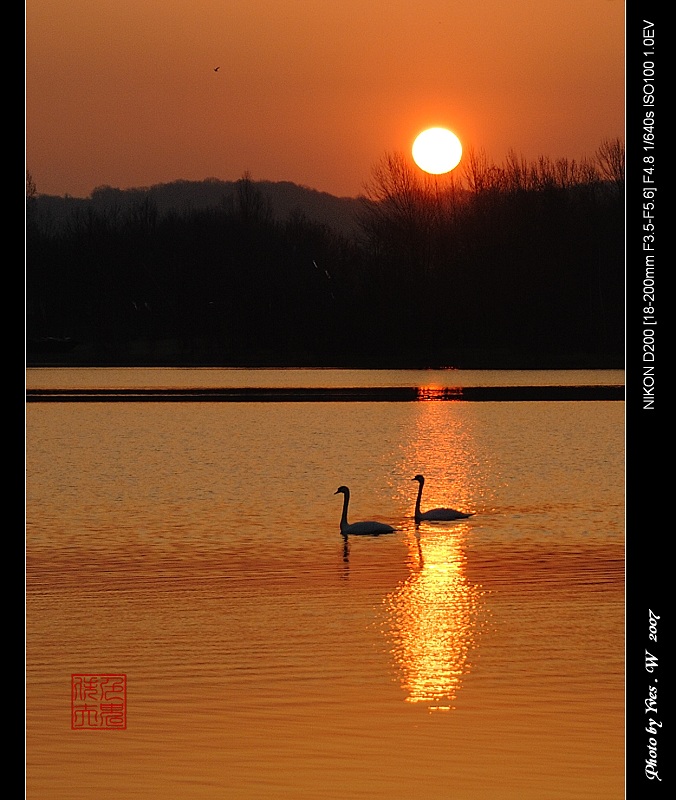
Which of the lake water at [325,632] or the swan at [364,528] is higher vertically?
the swan at [364,528]

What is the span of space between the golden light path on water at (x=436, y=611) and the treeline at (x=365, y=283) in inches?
1682

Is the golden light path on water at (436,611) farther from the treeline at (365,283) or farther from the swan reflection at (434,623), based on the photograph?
the treeline at (365,283)

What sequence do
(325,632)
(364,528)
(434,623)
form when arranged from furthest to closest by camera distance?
(364,528) → (434,623) → (325,632)

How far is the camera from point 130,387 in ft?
166

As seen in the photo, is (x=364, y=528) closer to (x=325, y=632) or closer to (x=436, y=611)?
(x=436, y=611)

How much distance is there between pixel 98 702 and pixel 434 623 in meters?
3.29

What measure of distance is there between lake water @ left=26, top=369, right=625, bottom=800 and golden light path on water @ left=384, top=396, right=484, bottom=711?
1.1 inches

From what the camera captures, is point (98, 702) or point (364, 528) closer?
point (98, 702)

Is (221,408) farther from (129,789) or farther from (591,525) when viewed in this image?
(129,789)

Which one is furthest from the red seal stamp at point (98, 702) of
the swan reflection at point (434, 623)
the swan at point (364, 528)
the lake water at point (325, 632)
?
the swan at point (364, 528)

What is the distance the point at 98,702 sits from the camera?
8.48 metres

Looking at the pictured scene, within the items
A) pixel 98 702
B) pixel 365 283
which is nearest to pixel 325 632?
pixel 98 702

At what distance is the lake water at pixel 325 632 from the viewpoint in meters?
7.62
